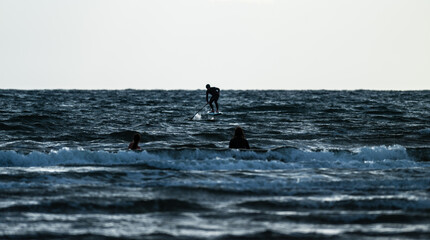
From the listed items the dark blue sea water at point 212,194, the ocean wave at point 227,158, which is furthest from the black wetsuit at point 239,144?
the dark blue sea water at point 212,194

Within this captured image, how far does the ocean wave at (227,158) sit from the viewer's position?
1406cm

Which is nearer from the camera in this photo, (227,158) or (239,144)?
(227,158)

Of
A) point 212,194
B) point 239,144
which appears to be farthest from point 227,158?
point 212,194

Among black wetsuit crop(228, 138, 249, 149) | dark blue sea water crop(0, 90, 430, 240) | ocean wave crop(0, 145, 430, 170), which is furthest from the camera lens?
black wetsuit crop(228, 138, 249, 149)

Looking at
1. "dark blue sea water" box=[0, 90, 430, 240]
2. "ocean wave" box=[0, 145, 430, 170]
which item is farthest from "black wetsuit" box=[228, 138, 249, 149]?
"dark blue sea water" box=[0, 90, 430, 240]

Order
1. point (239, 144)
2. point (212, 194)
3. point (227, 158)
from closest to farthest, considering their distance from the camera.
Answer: point (212, 194)
point (227, 158)
point (239, 144)

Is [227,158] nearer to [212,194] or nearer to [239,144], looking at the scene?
[239,144]

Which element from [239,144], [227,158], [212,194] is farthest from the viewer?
[239,144]

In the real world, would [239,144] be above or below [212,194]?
above

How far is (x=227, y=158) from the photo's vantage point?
15305 millimetres

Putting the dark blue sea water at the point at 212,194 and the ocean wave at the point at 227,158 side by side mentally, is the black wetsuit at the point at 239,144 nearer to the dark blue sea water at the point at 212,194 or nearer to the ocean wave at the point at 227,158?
the ocean wave at the point at 227,158

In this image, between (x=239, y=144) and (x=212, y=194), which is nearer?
(x=212, y=194)

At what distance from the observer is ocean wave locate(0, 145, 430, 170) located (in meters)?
14.1

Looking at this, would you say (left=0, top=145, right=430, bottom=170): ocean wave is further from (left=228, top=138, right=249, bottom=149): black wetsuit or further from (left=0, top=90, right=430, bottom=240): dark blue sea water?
(left=228, top=138, right=249, bottom=149): black wetsuit
